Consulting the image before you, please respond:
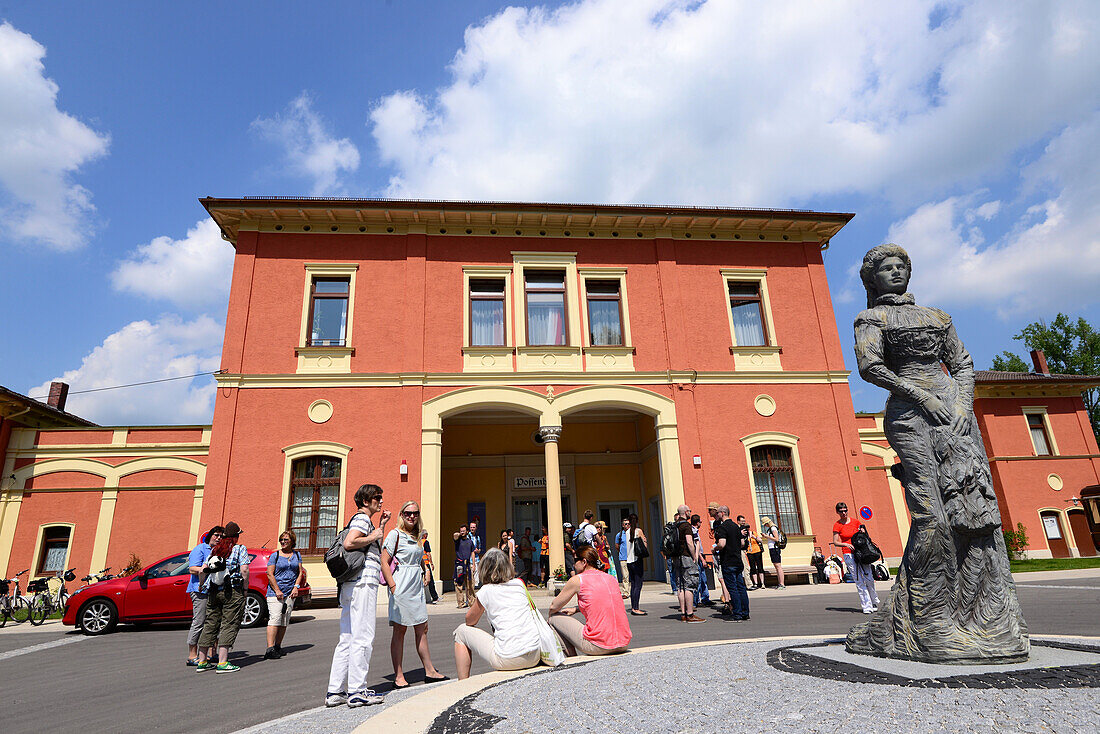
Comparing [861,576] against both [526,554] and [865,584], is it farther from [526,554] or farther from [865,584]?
[526,554]

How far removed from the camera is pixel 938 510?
13.1ft

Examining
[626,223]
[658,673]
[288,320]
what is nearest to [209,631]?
[658,673]

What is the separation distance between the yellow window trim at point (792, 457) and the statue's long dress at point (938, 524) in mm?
10786

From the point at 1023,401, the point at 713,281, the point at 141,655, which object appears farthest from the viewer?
the point at 1023,401

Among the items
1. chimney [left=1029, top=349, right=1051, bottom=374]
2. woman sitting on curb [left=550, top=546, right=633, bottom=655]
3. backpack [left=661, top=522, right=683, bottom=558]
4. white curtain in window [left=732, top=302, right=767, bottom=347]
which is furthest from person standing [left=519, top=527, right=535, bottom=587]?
chimney [left=1029, top=349, right=1051, bottom=374]

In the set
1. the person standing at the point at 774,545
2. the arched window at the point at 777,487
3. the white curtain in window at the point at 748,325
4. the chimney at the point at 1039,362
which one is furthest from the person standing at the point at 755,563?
the chimney at the point at 1039,362

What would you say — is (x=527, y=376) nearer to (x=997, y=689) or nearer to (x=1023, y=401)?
(x=997, y=689)

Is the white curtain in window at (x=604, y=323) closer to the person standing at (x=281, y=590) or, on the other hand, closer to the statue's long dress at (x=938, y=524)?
the person standing at (x=281, y=590)

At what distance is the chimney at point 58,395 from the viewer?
67.4 feet

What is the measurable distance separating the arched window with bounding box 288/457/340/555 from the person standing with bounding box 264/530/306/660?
6065mm

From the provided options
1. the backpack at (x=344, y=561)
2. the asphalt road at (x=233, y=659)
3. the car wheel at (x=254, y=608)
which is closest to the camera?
the backpack at (x=344, y=561)

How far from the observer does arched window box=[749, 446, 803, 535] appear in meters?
14.7

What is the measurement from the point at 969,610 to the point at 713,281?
13.4 meters

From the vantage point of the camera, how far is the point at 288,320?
14781 mm
